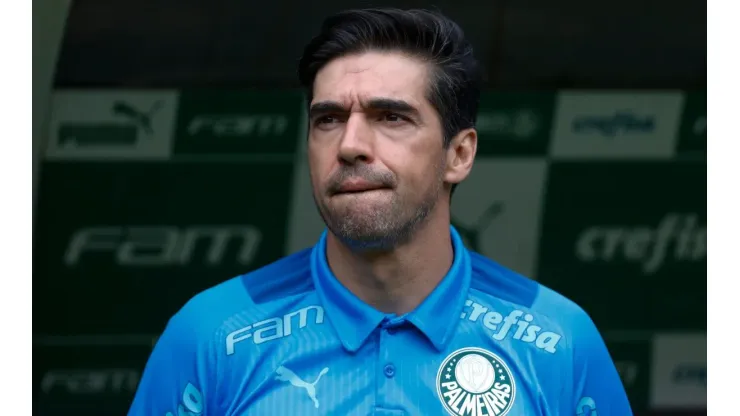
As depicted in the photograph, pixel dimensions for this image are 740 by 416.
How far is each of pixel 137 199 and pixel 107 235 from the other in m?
0.17

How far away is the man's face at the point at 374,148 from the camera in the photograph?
79.1 inches

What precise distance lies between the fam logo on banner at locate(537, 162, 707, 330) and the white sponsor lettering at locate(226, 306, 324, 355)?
2.33 meters

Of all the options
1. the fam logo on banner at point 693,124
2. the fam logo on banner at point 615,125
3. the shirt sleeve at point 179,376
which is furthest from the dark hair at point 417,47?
the fam logo on banner at point 693,124

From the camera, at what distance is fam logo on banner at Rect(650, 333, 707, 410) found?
174 inches

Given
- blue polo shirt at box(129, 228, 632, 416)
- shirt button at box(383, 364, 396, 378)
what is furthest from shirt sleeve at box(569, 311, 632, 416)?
shirt button at box(383, 364, 396, 378)

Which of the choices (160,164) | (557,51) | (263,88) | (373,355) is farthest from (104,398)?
(373,355)

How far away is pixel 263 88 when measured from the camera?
416cm

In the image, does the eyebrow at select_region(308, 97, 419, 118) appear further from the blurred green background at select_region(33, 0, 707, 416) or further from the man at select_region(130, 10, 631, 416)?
the blurred green background at select_region(33, 0, 707, 416)

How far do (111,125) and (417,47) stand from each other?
2291 mm

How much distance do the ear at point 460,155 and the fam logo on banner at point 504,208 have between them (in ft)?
6.76

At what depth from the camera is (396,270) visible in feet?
7.04

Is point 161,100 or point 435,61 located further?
point 161,100

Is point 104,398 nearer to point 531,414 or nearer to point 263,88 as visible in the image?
point 263,88

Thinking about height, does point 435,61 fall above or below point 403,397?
above
